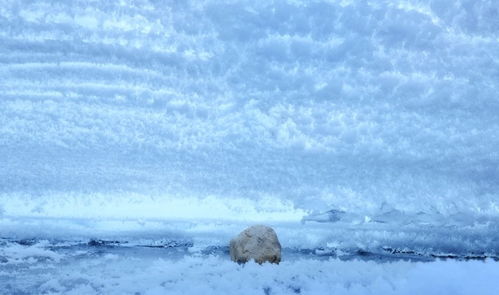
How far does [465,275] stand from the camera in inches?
176

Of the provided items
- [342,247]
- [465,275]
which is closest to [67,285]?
Answer: [465,275]

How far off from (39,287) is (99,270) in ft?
9.17

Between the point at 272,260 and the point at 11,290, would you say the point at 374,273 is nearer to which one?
the point at 11,290

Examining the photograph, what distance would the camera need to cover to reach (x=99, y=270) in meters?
12.4

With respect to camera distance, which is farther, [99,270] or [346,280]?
[99,270]

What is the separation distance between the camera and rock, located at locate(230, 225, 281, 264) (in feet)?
47.4

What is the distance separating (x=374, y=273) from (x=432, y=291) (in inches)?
78.8

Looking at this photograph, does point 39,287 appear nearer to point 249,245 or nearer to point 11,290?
point 11,290

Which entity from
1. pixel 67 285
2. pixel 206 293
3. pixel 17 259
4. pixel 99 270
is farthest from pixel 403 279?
pixel 17 259

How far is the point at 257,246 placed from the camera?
14.5 meters

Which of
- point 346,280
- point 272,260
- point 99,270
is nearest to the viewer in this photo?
point 346,280

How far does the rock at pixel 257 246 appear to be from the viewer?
1446 cm

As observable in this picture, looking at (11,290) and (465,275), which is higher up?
(465,275)

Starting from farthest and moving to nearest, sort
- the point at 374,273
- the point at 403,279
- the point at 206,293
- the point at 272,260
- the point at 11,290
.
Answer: the point at 272,260
the point at 11,290
the point at 374,273
the point at 206,293
the point at 403,279
